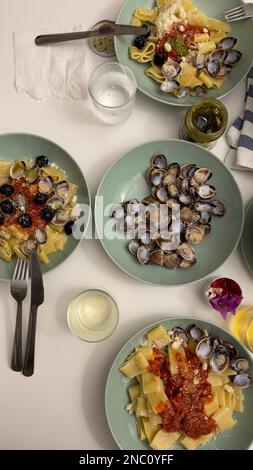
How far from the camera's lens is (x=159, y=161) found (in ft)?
4.40

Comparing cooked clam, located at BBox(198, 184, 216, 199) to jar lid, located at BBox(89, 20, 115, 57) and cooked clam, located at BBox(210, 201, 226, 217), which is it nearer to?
cooked clam, located at BBox(210, 201, 226, 217)

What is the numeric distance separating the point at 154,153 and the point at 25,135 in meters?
0.36

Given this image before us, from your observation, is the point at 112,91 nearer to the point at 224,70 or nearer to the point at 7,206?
the point at 224,70

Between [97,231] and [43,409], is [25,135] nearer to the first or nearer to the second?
[97,231]

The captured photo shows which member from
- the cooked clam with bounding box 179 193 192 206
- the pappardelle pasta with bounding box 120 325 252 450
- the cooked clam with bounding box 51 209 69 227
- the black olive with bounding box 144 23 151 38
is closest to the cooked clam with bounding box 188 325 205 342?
the pappardelle pasta with bounding box 120 325 252 450

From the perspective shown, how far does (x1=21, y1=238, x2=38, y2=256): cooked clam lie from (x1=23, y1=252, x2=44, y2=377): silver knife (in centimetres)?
2

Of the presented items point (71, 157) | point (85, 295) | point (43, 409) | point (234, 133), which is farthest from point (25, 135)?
point (43, 409)

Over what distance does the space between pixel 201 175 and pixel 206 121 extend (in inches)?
5.7

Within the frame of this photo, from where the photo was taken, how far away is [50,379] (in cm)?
130

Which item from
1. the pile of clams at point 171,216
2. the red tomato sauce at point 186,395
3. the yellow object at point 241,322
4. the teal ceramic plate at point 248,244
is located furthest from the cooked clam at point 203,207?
the red tomato sauce at point 186,395

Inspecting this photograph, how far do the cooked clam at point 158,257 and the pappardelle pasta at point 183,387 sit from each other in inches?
6.8

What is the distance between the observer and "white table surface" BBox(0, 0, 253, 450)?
1.30m

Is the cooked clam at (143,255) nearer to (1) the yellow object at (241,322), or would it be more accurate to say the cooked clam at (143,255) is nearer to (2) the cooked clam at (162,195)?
(2) the cooked clam at (162,195)

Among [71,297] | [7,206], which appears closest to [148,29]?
[7,206]
